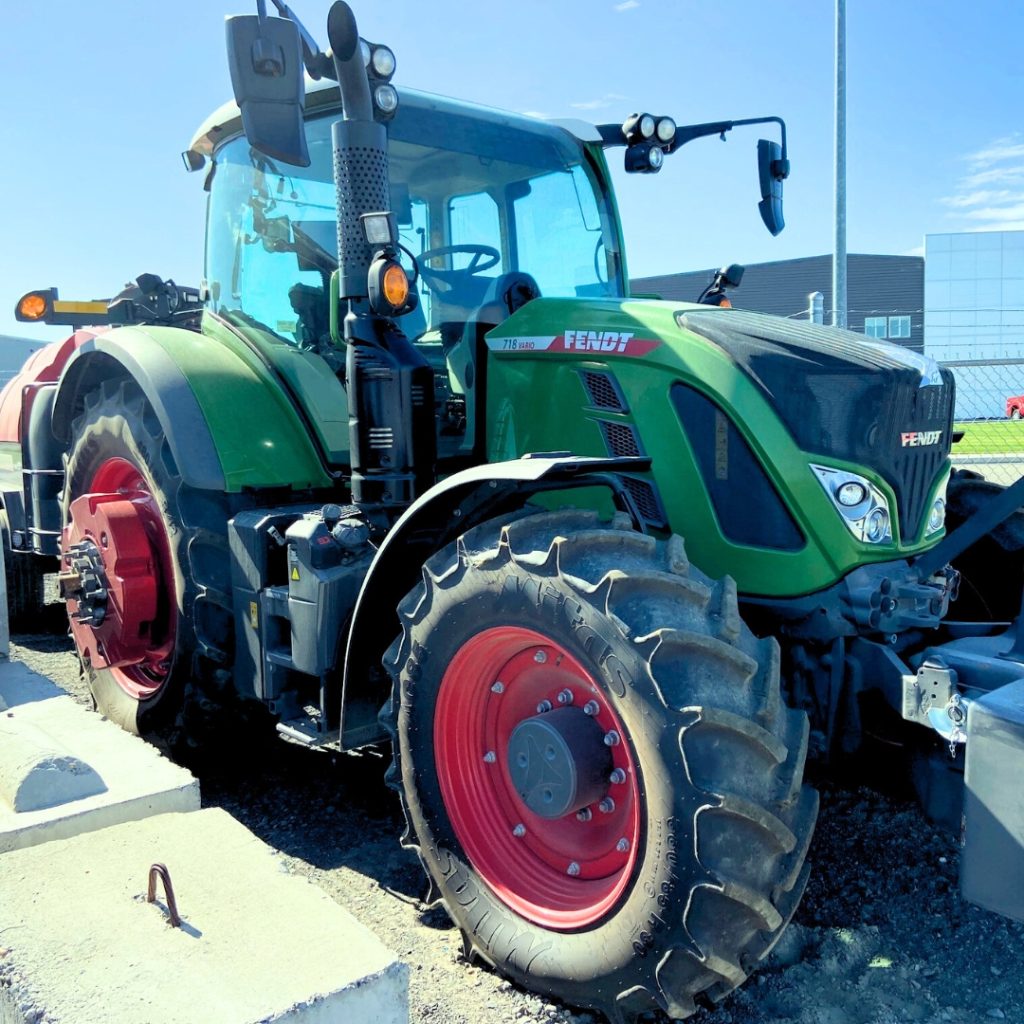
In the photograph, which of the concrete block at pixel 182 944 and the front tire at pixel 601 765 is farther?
the front tire at pixel 601 765

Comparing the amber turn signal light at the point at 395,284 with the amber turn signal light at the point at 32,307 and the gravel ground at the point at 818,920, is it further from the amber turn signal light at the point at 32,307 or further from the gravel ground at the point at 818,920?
the amber turn signal light at the point at 32,307

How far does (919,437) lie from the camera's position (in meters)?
3.12

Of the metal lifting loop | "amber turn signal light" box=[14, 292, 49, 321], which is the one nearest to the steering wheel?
the metal lifting loop

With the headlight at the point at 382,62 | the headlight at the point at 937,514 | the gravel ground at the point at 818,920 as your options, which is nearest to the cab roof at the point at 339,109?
the headlight at the point at 382,62

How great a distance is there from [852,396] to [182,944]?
2233 mm

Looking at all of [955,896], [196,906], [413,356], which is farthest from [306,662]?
[955,896]

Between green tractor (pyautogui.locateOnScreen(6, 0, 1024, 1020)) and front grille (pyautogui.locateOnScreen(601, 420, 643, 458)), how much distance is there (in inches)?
0.6

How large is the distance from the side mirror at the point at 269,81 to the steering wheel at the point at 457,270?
1.01 metres

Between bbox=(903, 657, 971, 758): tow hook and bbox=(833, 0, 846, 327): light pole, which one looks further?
bbox=(833, 0, 846, 327): light pole

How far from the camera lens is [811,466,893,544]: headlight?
2914 mm

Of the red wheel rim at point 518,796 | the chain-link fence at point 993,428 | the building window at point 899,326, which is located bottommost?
the red wheel rim at point 518,796

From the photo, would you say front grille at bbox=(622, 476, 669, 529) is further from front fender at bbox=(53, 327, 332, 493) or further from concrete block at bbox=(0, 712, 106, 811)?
concrete block at bbox=(0, 712, 106, 811)

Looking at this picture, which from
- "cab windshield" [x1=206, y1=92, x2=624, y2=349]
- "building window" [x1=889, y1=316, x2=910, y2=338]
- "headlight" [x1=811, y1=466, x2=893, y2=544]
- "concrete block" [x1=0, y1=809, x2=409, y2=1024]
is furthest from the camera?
"building window" [x1=889, y1=316, x2=910, y2=338]

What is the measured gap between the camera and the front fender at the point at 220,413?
12.4 ft
